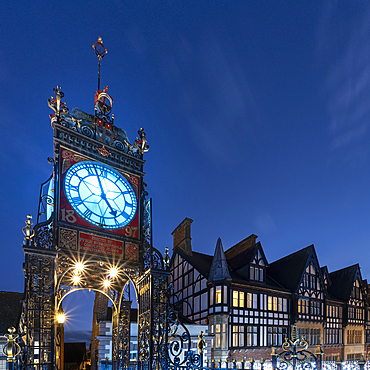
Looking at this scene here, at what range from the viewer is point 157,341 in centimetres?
Result: 845

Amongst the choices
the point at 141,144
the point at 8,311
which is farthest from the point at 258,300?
the point at 141,144

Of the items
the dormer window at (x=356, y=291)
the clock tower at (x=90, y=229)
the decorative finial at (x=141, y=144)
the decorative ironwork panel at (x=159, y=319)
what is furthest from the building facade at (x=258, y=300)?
the decorative finial at (x=141, y=144)

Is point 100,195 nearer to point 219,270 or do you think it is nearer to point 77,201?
point 77,201

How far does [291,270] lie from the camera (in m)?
33.1

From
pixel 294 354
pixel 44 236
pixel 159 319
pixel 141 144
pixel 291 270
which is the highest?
pixel 141 144

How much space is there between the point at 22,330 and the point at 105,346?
13.3 metres

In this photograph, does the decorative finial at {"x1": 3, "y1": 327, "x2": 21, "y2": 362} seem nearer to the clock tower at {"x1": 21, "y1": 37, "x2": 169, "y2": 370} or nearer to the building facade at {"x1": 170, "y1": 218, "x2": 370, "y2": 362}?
the clock tower at {"x1": 21, "y1": 37, "x2": 169, "y2": 370}

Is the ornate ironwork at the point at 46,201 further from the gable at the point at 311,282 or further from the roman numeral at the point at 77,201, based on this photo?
the gable at the point at 311,282

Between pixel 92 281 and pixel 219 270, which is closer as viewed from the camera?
pixel 92 281

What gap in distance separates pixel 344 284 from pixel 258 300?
18.3 m

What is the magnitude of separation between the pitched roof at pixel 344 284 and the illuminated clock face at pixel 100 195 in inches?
1476

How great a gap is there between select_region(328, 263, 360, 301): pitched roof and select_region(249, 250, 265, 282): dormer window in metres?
16.0

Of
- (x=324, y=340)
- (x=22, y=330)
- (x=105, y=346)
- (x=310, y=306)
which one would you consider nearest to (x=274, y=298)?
(x=310, y=306)

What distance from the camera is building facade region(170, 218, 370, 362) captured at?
25359 millimetres
